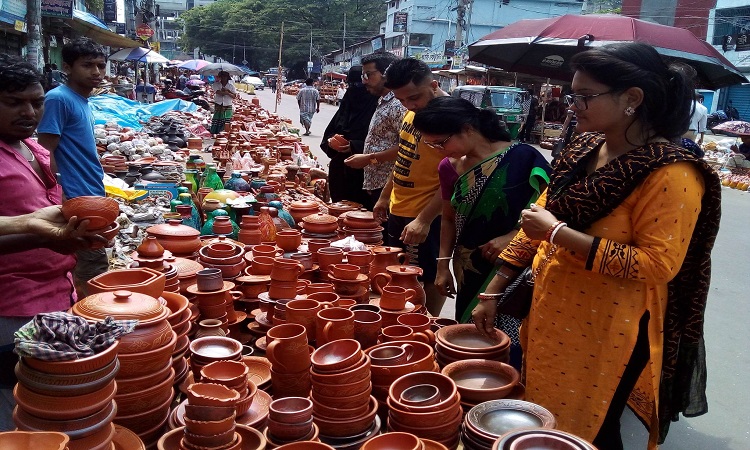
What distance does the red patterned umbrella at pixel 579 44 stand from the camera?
4410mm

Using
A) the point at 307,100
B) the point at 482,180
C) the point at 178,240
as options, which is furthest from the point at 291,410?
the point at 307,100

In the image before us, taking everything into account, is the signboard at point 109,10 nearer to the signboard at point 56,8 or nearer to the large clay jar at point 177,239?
the signboard at point 56,8

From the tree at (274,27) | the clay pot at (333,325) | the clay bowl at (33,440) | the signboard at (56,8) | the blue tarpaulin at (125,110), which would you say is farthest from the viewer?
the tree at (274,27)

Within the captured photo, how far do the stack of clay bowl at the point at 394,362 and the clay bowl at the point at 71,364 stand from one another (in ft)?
2.66

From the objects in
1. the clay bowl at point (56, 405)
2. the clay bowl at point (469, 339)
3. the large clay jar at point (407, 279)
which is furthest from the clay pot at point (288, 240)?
the clay bowl at point (56, 405)

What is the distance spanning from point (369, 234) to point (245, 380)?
6.64 feet

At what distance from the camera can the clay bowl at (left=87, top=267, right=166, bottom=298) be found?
1.68m

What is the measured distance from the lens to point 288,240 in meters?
3.12

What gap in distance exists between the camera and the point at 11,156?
5.98 ft

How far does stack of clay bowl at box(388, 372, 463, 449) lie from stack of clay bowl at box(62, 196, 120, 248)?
3.07 ft

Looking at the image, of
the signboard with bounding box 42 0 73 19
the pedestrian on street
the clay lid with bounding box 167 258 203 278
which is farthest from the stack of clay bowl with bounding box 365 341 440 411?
the signboard with bounding box 42 0 73 19

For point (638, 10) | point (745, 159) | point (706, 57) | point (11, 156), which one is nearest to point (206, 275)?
point (11, 156)

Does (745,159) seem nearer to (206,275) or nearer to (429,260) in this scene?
(429,260)

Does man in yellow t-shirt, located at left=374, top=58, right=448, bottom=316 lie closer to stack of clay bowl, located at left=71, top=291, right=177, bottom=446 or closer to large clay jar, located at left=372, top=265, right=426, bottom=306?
large clay jar, located at left=372, top=265, right=426, bottom=306
